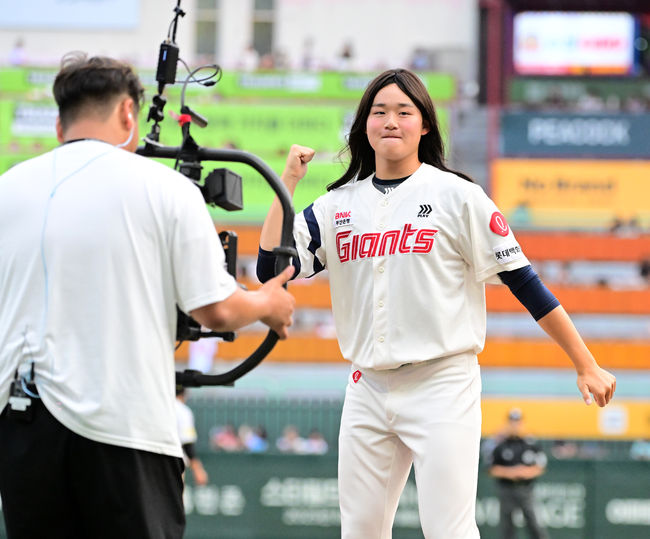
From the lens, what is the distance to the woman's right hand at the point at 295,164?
12.5 feet

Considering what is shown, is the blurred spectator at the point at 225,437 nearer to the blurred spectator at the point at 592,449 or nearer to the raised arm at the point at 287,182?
the blurred spectator at the point at 592,449

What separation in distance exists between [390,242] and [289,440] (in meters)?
14.0

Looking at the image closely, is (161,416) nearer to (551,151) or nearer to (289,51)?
(551,151)

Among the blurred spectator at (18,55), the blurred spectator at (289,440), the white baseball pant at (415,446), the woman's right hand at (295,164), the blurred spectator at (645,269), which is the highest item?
the blurred spectator at (18,55)

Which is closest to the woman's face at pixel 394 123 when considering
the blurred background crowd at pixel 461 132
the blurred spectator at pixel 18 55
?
the blurred background crowd at pixel 461 132

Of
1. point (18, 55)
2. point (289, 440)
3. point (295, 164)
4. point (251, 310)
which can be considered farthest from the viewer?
point (18, 55)

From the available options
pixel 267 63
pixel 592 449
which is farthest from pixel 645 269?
pixel 267 63

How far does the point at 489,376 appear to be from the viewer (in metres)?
23.0

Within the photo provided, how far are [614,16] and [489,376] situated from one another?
1312cm

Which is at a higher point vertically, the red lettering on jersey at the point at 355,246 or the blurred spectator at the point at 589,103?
the blurred spectator at the point at 589,103

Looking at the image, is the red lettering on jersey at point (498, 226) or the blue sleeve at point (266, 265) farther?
the blue sleeve at point (266, 265)

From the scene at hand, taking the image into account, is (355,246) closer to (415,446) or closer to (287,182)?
(287,182)

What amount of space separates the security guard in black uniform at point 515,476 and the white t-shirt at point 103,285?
952 cm

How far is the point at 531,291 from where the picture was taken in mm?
3666
